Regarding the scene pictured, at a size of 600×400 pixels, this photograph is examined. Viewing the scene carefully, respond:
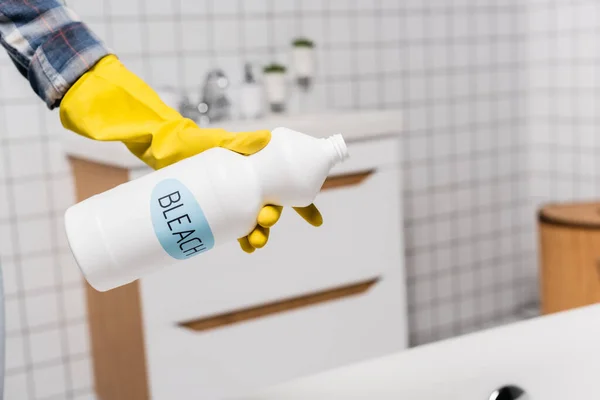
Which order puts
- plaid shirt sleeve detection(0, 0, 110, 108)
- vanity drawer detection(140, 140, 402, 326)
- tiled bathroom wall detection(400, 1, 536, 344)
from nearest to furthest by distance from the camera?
1. plaid shirt sleeve detection(0, 0, 110, 108)
2. vanity drawer detection(140, 140, 402, 326)
3. tiled bathroom wall detection(400, 1, 536, 344)

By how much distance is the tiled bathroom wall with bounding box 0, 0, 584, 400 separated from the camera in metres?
2.02

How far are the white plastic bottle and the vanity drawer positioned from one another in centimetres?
86

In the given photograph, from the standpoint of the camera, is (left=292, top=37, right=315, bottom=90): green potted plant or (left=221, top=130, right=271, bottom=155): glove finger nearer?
Answer: (left=221, top=130, right=271, bottom=155): glove finger

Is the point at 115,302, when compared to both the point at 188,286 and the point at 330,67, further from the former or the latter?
the point at 330,67

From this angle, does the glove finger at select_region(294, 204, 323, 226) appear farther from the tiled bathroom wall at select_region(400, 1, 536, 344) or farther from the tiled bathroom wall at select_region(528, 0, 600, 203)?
the tiled bathroom wall at select_region(528, 0, 600, 203)

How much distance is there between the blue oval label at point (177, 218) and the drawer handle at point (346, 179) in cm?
107

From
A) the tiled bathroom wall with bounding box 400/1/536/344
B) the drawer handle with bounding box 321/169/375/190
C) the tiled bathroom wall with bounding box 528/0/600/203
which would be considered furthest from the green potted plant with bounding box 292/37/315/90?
the tiled bathroom wall with bounding box 528/0/600/203

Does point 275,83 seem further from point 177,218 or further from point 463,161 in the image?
point 177,218

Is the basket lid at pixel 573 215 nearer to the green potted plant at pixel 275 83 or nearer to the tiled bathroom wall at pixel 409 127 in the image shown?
the tiled bathroom wall at pixel 409 127

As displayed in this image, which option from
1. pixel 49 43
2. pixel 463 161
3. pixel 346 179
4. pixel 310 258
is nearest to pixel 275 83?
pixel 346 179

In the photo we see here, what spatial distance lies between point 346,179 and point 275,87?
1.57ft

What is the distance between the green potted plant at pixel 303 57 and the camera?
2283 millimetres

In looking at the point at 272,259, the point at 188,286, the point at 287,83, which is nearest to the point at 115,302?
the point at 188,286

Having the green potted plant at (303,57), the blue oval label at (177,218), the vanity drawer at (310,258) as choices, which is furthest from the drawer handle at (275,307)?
the blue oval label at (177,218)
